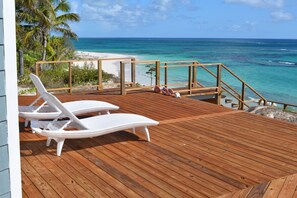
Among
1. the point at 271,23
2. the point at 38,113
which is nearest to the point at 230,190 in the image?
the point at 38,113

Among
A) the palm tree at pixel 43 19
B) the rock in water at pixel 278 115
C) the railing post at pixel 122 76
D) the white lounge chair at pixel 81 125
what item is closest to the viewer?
the white lounge chair at pixel 81 125

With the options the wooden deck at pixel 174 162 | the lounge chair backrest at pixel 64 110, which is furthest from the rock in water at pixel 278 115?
the lounge chair backrest at pixel 64 110

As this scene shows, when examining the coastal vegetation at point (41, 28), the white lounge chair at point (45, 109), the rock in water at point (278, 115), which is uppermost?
the coastal vegetation at point (41, 28)

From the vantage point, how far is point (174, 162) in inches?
159

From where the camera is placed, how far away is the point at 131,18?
232ft

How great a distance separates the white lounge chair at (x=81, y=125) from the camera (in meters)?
4.19

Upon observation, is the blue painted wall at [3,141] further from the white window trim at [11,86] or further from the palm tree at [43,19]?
the palm tree at [43,19]

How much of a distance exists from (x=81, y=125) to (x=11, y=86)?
208 cm

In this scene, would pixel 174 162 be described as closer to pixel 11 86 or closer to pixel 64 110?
pixel 64 110

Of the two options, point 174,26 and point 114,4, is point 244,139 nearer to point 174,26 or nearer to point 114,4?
point 174,26

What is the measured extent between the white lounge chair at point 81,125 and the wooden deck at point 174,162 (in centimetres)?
21

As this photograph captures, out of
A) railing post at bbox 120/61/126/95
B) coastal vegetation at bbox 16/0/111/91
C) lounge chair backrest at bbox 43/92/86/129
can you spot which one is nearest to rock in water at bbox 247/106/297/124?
railing post at bbox 120/61/126/95

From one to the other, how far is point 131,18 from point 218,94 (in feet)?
207

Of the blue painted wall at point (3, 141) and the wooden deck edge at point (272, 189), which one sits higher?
the blue painted wall at point (3, 141)
